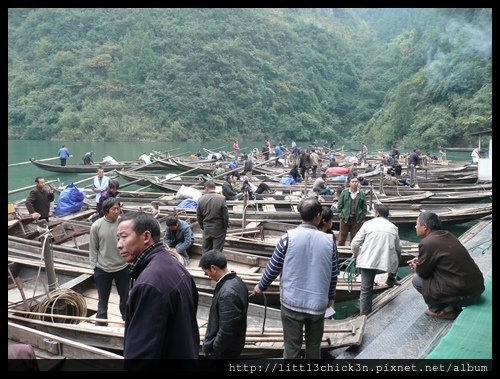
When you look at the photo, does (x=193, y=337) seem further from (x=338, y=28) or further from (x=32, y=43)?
(x=32, y=43)

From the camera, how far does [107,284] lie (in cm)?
392

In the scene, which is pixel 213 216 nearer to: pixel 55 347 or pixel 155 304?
pixel 55 347

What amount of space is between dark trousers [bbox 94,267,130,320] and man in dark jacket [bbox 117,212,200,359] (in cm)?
201

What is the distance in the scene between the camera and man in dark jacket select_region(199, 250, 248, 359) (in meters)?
2.49

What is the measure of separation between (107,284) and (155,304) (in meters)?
2.46

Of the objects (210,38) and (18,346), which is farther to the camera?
(210,38)

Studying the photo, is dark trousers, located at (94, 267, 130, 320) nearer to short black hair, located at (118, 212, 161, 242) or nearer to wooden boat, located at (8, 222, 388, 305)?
wooden boat, located at (8, 222, 388, 305)

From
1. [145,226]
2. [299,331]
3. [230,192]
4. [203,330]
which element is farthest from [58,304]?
[230,192]

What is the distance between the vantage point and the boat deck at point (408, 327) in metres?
2.79

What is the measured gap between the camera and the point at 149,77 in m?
46.3

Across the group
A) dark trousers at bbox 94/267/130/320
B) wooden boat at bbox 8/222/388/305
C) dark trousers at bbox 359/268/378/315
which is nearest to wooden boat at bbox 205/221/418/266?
Answer: wooden boat at bbox 8/222/388/305

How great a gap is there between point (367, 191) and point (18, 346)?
10180mm
